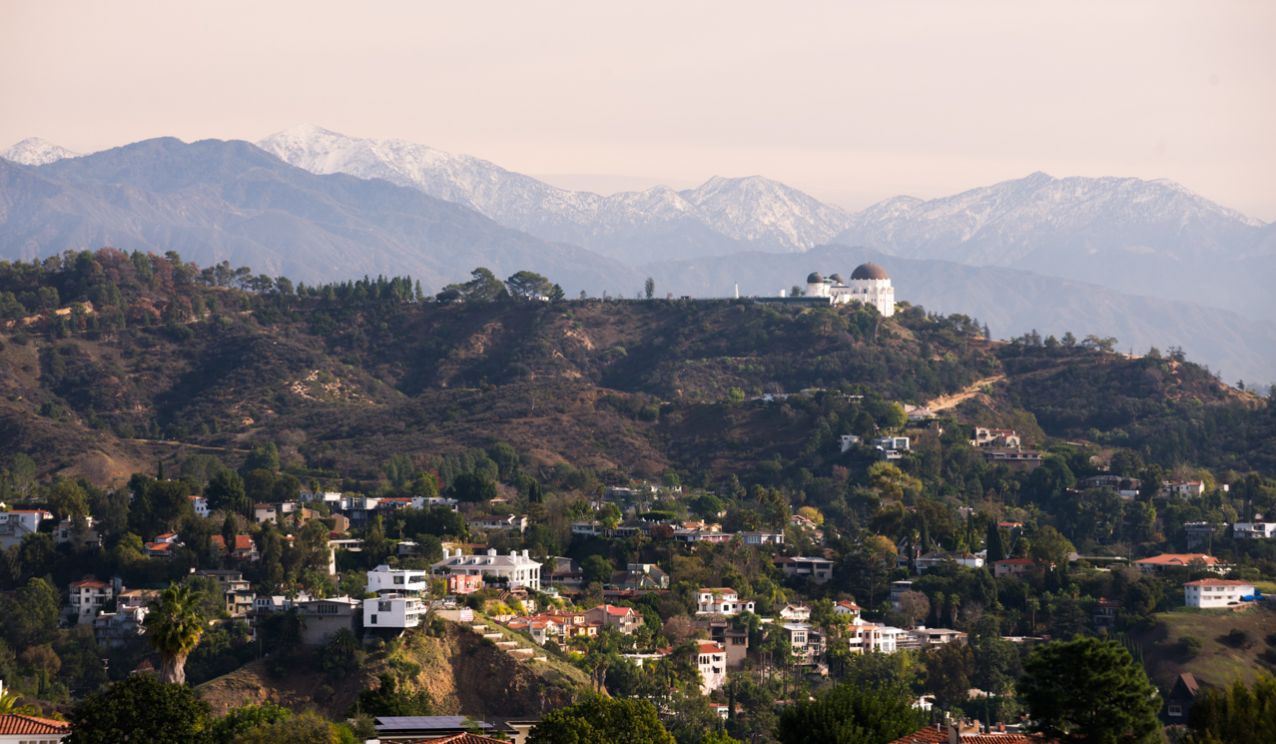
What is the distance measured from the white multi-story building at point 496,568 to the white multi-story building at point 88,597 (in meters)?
13.6

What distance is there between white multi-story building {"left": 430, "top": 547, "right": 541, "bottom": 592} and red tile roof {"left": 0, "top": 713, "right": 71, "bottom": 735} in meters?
37.4

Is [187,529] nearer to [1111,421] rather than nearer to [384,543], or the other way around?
[384,543]

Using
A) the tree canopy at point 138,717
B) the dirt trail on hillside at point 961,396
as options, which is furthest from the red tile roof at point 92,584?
the dirt trail on hillside at point 961,396

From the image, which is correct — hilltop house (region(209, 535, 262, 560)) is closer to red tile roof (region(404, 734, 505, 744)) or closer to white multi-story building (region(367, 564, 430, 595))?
white multi-story building (region(367, 564, 430, 595))

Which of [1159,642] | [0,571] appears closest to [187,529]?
[0,571]

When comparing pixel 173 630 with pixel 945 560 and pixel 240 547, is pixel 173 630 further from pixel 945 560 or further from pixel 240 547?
pixel 945 560

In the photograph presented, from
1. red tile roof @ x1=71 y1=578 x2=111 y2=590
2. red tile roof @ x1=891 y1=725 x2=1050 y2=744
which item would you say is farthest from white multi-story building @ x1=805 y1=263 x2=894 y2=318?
red tile roof @ x1=891 y1=725 x2=1050 y2=744

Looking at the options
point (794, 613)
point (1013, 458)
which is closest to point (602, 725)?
point (794, 613)

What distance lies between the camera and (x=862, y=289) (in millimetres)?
179000

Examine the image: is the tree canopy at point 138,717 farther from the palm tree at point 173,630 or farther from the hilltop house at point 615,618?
the hilltop house at point 615,618

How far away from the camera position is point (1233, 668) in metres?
91.5

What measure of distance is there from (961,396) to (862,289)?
969 inches

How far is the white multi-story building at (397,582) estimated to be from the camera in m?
91.7

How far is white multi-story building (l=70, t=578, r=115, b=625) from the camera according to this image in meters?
96.8
